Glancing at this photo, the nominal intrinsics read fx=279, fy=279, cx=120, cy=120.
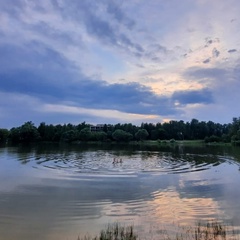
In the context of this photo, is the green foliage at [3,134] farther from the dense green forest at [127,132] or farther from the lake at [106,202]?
the lake at [106,202]

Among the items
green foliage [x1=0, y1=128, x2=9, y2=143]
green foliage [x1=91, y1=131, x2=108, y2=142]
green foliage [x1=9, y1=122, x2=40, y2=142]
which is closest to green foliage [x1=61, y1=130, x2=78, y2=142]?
green foliage [x1=91, y1=131, x2=108, y2=142]

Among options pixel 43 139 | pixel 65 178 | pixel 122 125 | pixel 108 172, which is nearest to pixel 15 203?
pixel 65 178

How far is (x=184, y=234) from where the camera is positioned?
429 inches

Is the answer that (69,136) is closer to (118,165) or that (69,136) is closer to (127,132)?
(127,132)

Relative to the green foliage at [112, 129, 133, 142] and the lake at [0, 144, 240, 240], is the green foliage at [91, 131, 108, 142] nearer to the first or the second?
the green foliage at [112, 129, 133, 142]

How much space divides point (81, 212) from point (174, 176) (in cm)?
1615

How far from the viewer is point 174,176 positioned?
28.9 m

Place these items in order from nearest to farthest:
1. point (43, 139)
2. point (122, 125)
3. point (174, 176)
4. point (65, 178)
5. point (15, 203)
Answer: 1. point (15, 203)
2. point (65, 178)
3. point (174, 176)
4. point (43, 139)
5. point (122, 125)

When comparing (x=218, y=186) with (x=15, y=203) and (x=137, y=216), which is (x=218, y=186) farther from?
(x=15, y=203)

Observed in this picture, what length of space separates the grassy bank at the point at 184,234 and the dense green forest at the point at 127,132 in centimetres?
11210

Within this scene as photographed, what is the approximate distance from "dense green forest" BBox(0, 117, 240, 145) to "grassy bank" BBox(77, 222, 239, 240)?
112102mm

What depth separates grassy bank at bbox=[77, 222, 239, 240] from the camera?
10297 mm

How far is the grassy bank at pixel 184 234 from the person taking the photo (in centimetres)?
1030

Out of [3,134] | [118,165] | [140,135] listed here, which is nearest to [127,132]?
[140,135]
